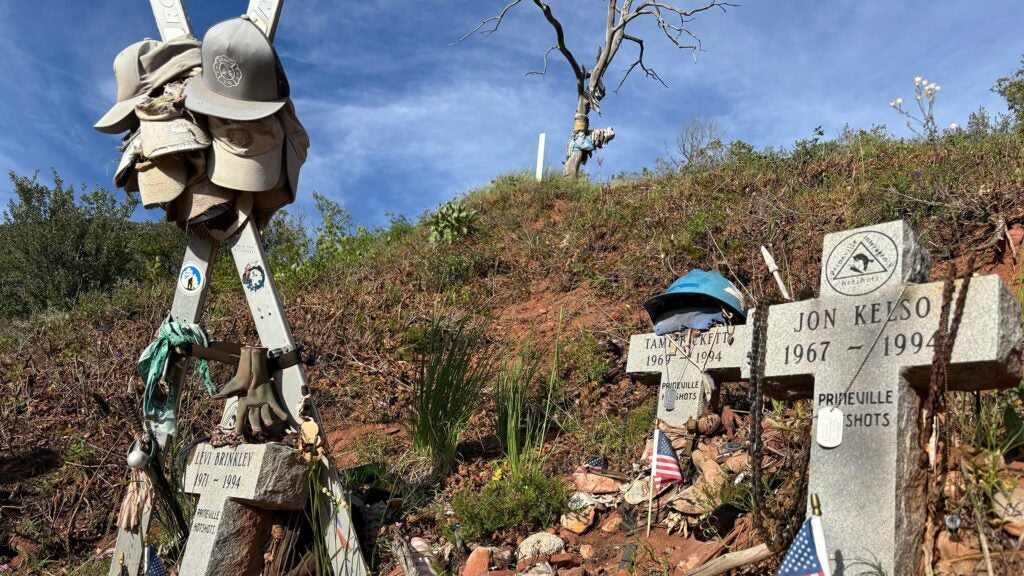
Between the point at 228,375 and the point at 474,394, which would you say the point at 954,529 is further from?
the point at 228,375

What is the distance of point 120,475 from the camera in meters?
6.39

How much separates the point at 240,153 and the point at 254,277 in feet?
2.34

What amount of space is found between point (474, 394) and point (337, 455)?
1489 mm

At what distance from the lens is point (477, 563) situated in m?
4.05

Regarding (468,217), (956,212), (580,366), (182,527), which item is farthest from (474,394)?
(468,217)

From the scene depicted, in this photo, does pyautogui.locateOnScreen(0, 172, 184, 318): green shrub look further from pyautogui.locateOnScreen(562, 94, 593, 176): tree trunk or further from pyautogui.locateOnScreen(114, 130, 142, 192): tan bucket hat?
pyautogui.locateOnScreen(114, 130, 142, 192): tan bucket hat

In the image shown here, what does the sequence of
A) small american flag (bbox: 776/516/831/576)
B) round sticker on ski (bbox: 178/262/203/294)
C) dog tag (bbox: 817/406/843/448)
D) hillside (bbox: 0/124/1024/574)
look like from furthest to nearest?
hillside (bbox: 0/124/1024/574)
round sticker on ski (bbox: 178/262/203/294)
dog tag (bbox: 817/406/843/448)
small american flag (bbox: 776/516/831/576)

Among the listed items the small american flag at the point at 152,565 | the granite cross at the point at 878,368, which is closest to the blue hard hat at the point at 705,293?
the granite cross at the point at 878,368

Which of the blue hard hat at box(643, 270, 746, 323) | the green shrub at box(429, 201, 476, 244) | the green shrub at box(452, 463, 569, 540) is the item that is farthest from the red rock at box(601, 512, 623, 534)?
the green shrub at box(429, 201, 476, 244)

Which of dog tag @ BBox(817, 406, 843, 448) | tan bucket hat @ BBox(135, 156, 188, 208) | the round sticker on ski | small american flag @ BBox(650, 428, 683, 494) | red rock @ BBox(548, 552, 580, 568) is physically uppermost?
tan bucket hat @ BBox(135, 156, 188, 208)

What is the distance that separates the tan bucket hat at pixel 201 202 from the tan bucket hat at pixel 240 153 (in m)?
0.08

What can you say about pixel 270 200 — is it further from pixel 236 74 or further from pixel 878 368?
pixel 878 368

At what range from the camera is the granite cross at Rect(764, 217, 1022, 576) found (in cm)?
281

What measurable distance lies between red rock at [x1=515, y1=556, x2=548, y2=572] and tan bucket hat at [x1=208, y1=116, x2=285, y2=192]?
8.27 feet
